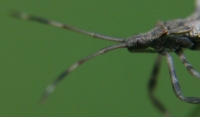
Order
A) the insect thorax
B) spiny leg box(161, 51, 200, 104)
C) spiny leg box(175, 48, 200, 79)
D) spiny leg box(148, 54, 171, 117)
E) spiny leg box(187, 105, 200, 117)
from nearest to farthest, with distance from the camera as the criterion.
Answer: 1. spiny leg box(187, 105, 200, 117)
2. spiny leg box(161, 51, 200, 104)
3. spiny leg box(175, 48, 200, 79)
4. the insect thorax
5. spiny leg box(148, 54, 171, 117)

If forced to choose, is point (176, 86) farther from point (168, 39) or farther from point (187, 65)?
point (168, 39)

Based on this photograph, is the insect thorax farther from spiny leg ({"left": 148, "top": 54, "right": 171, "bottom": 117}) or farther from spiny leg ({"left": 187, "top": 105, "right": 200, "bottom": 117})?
spiny leg ({"left": 187, "top": 105, "right": 200, "bottom": 117})

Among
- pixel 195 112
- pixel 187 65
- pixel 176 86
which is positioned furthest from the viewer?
pixel 187 65

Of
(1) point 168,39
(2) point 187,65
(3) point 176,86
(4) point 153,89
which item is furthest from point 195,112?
(4) point 153,89

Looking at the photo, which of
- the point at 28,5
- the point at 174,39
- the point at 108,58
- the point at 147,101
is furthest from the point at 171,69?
the point at 28,5

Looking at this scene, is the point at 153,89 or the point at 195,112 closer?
the point at 195,112

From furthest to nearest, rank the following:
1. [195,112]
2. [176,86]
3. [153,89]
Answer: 1. [153,89]
2. [176,86]
3. [195,112]

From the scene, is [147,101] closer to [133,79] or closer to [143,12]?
[133,79]

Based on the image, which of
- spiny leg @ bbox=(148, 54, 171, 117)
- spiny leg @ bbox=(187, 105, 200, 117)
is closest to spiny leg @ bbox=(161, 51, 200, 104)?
spiny leg @ bbox=(187, 105, 200, 117)

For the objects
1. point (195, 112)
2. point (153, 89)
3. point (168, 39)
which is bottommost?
point (153, 89)

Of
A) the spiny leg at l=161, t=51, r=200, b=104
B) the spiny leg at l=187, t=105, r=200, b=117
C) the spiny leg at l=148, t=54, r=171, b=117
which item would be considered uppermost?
the spiny leg at l=161, t=51, r=200, b=104

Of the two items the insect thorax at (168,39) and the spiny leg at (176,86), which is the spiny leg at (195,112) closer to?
the spiny leg at (176,86)
